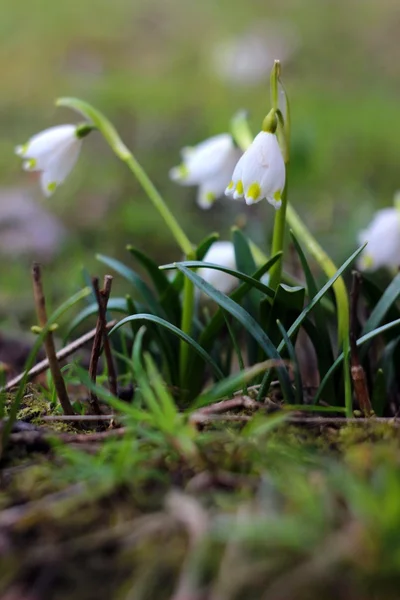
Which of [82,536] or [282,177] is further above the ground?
[282,177]

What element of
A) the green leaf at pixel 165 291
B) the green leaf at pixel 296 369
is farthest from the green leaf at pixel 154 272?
the green leaf at pixel 296 369

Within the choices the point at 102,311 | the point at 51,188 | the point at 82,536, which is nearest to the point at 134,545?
the point at 82,536

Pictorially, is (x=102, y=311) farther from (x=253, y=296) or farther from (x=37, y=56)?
(x=37, y=56)

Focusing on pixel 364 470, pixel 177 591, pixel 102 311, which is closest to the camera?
pixel 177 591

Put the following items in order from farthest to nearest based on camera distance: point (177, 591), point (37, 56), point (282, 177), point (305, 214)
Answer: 1. point (37, 56)
2. point (305, 214)
3. point (282, 177)
4. point (177, 591)

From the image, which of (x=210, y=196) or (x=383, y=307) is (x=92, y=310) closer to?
(x=210, y=196)

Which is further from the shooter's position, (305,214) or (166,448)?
(305,214)

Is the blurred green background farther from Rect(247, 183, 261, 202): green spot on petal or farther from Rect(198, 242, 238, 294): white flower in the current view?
Rect(247, 183, 261, 202): green spot on petal

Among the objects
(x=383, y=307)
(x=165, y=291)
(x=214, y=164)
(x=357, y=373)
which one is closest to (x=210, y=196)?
(x=214, y=164)
